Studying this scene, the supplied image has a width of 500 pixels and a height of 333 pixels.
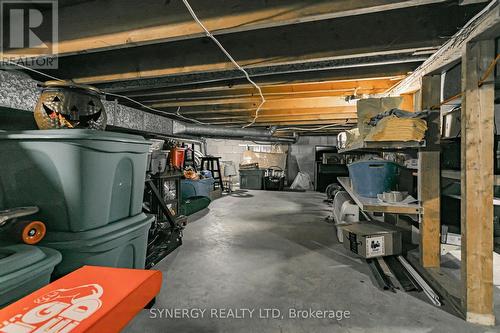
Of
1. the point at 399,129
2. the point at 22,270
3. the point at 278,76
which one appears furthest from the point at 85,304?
the point at 278,76

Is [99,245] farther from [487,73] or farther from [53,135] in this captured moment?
[487,73]

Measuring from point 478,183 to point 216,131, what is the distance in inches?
182

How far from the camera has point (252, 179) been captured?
7.38 metres

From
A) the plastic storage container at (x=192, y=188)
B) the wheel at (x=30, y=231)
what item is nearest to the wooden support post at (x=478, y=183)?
the wheel at (x=30, y=231)

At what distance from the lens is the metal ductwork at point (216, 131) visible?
4785 millimetres

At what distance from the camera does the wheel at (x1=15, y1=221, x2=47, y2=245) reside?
3.11 feet

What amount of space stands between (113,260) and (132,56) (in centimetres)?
181

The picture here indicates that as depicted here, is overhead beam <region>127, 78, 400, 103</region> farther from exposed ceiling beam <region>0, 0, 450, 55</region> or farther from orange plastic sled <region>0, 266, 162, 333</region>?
orange plastic sled <region>0, 266, 162, 333</region>

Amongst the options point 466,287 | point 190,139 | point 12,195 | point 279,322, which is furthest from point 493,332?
point 190,139

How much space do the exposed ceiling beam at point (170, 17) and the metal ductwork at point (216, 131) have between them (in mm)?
3096
